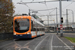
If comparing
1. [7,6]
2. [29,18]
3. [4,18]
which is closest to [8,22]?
[4,18]

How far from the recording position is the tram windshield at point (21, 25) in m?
21.3

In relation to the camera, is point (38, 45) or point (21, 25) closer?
point (38, 45)

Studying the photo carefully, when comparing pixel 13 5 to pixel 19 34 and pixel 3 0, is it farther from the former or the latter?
pixel 19 34

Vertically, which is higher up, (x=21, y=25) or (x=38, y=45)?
(x=21, y=25)

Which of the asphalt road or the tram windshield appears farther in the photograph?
the tram windshield

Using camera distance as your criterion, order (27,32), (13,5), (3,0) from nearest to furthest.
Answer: (27,32), (3,0), (13,5)

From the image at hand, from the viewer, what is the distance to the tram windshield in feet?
70.0

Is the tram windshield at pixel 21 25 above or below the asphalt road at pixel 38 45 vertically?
above

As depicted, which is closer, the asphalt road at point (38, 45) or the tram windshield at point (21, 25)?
the asphalt road at point (38, 45)

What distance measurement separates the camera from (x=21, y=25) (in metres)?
21.5

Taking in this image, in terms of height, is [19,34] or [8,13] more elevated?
[8,13]

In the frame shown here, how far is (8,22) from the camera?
24.0 metres

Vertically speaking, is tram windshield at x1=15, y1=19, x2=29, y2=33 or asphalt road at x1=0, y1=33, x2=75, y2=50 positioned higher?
tram windshield at x1=15, y1=19, x2=29, y2=33

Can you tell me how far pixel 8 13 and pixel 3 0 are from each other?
2414 millimetres
